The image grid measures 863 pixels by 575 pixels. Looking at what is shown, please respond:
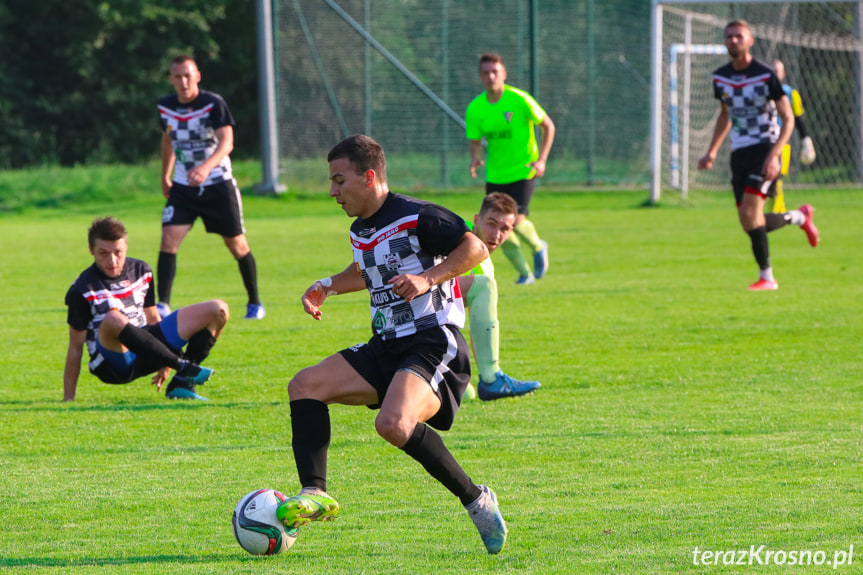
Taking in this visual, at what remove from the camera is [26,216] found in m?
21.7

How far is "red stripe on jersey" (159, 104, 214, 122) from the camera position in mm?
9266

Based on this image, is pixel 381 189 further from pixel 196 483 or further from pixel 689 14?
pixel 689 14

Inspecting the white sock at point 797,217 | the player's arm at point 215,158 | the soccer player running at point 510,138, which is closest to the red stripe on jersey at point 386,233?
the player's arm at point 215,158

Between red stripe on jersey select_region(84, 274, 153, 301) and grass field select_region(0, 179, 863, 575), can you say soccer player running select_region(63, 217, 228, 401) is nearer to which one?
red stripe on jersey select_region(84, 274, 153, 301)

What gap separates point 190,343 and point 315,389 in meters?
2.73

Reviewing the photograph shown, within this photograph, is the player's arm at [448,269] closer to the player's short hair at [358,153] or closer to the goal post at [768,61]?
the player's short hair at [358,153]

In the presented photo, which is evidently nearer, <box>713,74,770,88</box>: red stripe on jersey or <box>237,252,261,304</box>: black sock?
<box>237,252,261,304</box>: black sock

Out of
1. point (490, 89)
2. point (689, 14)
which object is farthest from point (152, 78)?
point (490, 89)

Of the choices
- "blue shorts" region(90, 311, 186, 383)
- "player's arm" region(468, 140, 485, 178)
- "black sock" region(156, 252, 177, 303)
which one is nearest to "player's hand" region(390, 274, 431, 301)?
"blue shorts" region(90, 311, 186, 383)

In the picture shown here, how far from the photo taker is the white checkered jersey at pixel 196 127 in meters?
9.27

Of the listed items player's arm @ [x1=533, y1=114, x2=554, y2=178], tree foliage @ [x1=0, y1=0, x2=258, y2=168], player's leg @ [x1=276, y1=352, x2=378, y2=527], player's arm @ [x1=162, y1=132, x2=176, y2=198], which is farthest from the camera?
tree foliage @ [x1=0, y1=0, x2=258, y2=168]

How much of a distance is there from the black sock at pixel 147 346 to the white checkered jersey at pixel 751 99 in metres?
6.10

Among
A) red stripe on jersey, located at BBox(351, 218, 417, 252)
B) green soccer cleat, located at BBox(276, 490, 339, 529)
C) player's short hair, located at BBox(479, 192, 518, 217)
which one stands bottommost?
green soccer cleat, located at BBox(276, 490, 339, 529)

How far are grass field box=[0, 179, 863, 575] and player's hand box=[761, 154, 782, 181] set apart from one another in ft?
3.42
